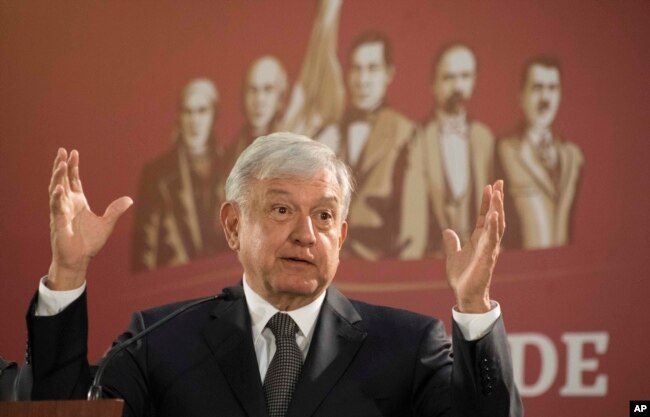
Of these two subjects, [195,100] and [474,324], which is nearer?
[474,324]

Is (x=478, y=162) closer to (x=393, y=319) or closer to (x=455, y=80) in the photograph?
(x=455, y=80)

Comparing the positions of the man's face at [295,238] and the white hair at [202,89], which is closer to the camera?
the man's face at [295,238]

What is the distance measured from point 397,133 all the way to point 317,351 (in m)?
2.08

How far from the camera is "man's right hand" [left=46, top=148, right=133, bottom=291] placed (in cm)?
270

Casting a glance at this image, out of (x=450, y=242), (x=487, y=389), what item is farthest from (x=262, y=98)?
(x=487, y=389)

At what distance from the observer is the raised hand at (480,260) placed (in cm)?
262

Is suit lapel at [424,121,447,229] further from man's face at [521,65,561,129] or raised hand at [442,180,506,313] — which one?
raised hand at [442,180,506,313]

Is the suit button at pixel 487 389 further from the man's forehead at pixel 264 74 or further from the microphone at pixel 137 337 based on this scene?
the man's forehead at pixel 264 74

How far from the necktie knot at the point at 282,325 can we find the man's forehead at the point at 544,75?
2.17 meters

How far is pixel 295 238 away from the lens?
9.70 ft

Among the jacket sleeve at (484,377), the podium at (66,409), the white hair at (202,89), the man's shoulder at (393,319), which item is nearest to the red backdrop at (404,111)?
the white hair at (202,89)

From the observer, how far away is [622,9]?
4762 millimetres

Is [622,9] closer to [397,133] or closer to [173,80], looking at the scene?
[397,133]

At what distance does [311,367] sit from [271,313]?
22cm
